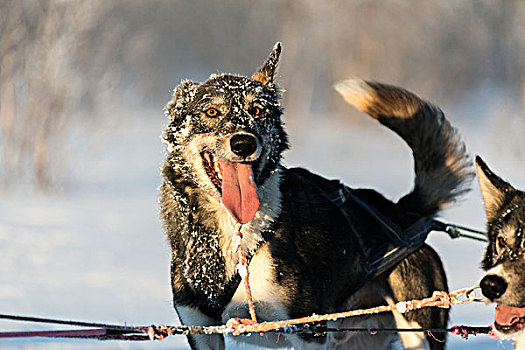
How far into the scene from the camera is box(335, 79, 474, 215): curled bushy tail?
8.90ft

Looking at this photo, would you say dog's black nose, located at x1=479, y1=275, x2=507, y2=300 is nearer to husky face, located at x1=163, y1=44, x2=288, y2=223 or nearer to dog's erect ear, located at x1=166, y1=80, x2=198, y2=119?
husky face, located at x1=163, y1=44, x2=288, y2=223

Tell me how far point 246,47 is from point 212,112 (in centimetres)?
1228

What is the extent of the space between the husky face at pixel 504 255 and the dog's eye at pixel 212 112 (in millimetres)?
743

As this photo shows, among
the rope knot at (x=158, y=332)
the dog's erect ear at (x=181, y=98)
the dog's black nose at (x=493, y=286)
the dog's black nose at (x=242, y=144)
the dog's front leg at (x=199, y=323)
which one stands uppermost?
the dog's erect ear at (x=181, y=98)

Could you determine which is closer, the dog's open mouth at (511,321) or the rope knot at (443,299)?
the dog's open mouth at (511,321)

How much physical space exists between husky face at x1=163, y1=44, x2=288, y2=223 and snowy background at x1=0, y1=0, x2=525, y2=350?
89 cm

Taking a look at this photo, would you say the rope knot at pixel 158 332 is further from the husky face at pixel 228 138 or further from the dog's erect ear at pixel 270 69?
the dog's erect ear at pixel 270 69

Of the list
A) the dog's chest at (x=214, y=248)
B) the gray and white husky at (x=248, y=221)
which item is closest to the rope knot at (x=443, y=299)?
the gray and white husky at (x=248, y=221)

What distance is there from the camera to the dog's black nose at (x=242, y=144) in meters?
2.02

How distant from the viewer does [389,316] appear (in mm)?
2670

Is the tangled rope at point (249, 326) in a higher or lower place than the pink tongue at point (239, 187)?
lower

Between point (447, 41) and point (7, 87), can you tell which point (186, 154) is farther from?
point (447, 41)

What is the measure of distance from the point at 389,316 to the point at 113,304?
5.15 ft

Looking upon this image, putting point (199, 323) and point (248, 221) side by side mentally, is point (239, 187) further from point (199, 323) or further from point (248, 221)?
point (199, 323)
